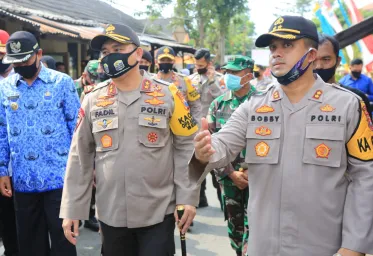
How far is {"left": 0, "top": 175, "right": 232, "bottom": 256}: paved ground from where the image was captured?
16.3 ft

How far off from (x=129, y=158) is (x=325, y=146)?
4.07 feet

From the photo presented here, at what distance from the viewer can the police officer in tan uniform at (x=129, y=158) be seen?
2.94 metres

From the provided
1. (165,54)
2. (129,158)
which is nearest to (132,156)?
(129,158)

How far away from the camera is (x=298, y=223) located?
2.29m

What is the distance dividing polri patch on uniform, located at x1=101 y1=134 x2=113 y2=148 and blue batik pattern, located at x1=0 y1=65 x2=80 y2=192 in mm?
938

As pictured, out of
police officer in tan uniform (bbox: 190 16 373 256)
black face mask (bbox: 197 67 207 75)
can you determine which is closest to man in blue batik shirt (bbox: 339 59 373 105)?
black face mask (bbox: 197 67 207 75)

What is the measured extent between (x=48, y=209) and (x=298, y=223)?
2.22 m

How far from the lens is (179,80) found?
630 centimetres

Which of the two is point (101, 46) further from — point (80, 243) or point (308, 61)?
point (80, 243)

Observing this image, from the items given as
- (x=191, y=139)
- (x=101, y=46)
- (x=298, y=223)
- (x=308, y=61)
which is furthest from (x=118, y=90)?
(x=298, y=223)

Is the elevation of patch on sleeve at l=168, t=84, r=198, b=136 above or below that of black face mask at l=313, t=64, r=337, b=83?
below

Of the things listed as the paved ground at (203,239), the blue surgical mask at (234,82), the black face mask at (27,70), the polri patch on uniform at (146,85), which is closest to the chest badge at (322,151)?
the polri patch on uniform at (146,85)

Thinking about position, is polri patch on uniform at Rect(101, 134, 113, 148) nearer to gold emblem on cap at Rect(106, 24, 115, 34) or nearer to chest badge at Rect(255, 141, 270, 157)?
gold emblem on cap at Rect(106, 24, 115, 34)

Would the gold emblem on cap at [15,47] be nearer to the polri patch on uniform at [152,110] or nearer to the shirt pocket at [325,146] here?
the polri patch on uniform at [152,110]
